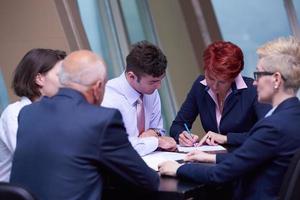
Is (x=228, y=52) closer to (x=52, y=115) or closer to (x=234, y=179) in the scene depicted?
(x=234, y=179)

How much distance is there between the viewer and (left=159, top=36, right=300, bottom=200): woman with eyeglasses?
2006 millimetres

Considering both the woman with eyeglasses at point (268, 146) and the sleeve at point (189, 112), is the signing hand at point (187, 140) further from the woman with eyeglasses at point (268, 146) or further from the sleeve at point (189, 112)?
the woman with eyeglasses at point (268, 146)

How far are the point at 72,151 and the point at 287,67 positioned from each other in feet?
3.28

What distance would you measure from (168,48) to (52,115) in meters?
3.52

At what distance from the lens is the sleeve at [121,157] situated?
176cm

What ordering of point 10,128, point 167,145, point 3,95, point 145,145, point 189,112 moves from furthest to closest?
1. point 3,95
2. point 189,112
3. point 167,145
4. point 145,145
5. point 10,128

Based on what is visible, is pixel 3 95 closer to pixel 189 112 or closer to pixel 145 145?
pixel 189 112

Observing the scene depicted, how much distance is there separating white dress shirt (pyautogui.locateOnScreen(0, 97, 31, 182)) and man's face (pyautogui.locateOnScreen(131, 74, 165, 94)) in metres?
0.79

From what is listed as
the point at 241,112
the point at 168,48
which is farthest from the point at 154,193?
the point at 168,48

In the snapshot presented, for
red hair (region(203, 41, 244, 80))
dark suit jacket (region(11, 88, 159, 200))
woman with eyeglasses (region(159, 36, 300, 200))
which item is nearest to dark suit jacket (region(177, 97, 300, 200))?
woman with eyeglasses (region(159, 36, 300, 200))

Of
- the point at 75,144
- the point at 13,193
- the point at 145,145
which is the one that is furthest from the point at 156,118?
the point at 13,193

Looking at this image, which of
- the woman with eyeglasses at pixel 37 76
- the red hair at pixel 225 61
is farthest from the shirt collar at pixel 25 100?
the red hair at pixel 225 61

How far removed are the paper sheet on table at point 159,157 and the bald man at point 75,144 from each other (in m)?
0.43

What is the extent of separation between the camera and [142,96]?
10.2 ft
